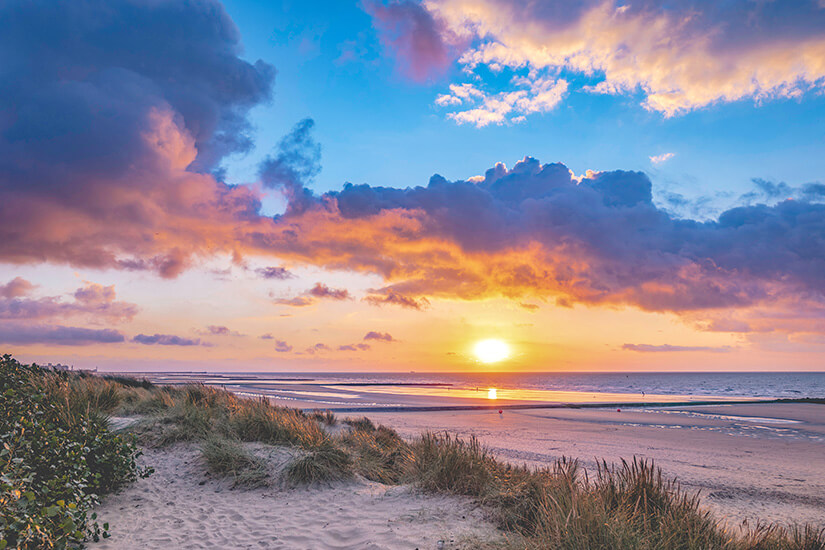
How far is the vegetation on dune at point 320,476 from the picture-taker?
5.39 m

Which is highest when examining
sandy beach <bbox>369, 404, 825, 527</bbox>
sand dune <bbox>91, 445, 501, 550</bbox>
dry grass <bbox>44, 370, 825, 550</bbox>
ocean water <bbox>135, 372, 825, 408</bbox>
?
dry grass <bbox>44, 370, 825, 550</bbox>

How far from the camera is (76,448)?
24.0 ft

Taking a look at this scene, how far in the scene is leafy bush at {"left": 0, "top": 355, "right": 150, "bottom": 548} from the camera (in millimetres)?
4832

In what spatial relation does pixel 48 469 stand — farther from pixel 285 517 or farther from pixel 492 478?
pixel 492 478

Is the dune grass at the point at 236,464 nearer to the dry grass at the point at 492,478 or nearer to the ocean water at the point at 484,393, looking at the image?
the dry grass at the point at 492,478

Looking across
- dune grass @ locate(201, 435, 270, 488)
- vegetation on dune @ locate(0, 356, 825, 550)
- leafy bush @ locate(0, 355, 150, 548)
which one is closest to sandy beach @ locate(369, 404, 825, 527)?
vegetation on dune @ locate(0, 356, 825, 550)

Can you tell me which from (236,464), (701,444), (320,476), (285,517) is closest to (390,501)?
(285,517)

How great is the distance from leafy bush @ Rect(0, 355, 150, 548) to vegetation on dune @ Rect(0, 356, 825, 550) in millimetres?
20

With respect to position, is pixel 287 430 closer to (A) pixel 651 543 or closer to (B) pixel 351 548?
(B) pixel 351 548

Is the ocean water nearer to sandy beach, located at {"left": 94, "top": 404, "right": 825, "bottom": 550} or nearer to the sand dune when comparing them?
sandy beach, located at {"left": 94, "top": 404, "right": 825, "bottom": 550}

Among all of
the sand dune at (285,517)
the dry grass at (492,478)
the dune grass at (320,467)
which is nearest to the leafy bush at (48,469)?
the sand dune at (285,517)

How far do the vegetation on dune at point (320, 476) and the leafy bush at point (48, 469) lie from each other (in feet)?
0.07

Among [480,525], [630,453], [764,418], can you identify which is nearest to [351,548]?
[480,525]

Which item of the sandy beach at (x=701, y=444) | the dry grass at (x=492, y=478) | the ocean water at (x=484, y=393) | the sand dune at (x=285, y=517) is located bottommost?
the ocean water at (x=484, y=393)
